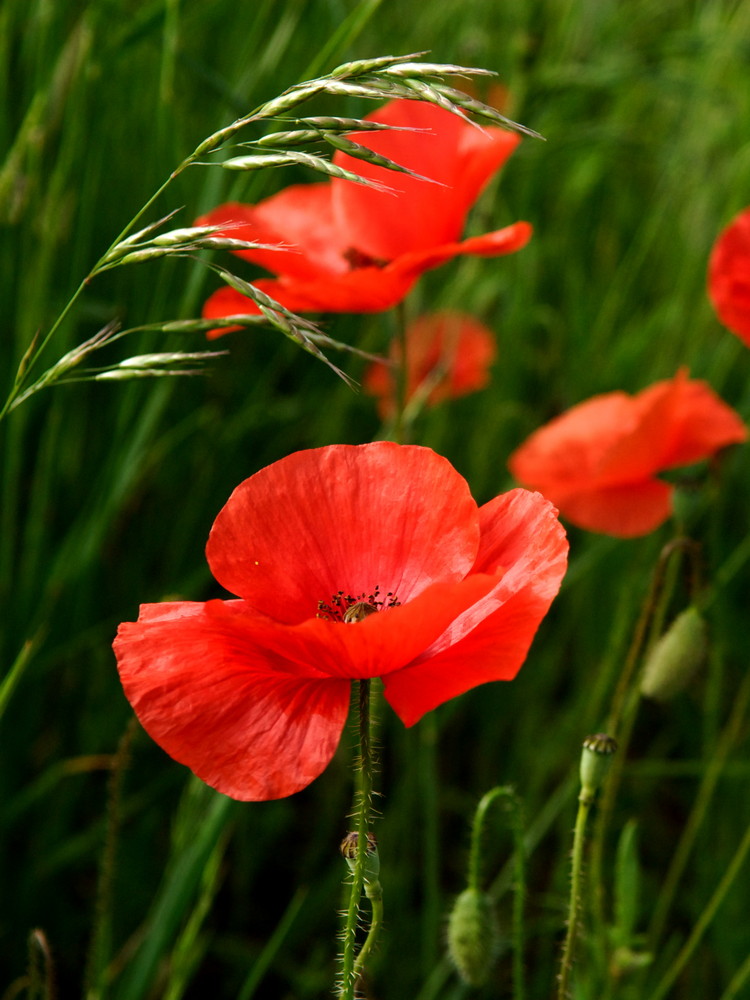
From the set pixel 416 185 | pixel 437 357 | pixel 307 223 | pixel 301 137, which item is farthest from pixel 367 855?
pixel 437 357

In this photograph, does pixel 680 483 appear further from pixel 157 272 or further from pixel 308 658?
pixel 157 272

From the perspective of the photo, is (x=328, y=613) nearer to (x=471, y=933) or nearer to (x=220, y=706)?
(x=220, y=706)

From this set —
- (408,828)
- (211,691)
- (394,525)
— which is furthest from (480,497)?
(211,691)

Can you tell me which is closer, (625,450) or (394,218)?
(394,218)

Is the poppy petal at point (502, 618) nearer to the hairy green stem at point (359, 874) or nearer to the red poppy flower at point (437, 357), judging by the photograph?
the hairy green stem at point (359, 874)

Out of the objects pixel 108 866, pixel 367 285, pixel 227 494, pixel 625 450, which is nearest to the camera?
pixel 108 866

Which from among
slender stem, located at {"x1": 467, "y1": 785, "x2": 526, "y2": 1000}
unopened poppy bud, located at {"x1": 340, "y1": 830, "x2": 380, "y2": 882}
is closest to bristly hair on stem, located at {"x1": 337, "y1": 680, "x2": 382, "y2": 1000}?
unopened poppy bud, located at {"x1": 340, "y1": 830, "x2": 380, "y2": 882}
